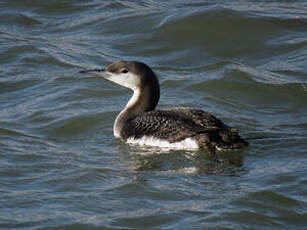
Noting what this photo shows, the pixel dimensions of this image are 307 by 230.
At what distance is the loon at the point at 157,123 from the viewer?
8.70m

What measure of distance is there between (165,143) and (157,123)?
25 centimetres

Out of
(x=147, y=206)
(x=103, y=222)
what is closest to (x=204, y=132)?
(x=147, y=206)

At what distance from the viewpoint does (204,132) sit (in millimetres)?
8695

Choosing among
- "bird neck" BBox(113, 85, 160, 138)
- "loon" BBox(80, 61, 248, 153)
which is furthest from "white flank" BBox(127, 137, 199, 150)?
"bird neck" BBox(113, 85, 160, 138)

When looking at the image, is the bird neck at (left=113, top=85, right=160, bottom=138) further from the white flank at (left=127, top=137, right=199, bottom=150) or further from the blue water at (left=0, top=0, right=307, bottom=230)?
the white flank at (left=127, top=137, right=199, bottom=150)

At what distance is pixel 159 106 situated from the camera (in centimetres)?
1080

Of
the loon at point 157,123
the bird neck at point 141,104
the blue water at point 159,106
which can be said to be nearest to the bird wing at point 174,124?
the loon at point 157,123

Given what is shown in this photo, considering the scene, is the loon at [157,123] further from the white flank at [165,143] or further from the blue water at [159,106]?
the blue water at [159,106]

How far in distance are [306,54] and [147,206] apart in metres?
6.14

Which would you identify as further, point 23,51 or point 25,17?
point 25,17

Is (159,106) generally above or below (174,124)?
below

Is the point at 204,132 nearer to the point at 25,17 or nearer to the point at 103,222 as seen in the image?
the point at 103,222

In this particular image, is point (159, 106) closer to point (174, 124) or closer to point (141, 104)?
point (141, 104)

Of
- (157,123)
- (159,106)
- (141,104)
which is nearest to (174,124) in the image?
(157,123)
